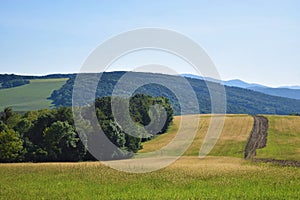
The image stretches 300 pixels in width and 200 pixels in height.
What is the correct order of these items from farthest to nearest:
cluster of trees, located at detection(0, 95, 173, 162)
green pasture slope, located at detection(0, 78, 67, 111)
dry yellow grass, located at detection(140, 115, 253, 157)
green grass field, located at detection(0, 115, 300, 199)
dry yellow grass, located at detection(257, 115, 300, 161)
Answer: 1. green pasture slope, located at detection(0, 78, 67, 111)
2. dry yellow grass, located at detection(140, 115, 253, 157)
3. dry yellow grass, located at detection(257, 115, 300, 161)
4. cluster of trees, located at detection(0, 95, 173, 162)
5. green grass field, located at detection(0, 115, 300, 199)

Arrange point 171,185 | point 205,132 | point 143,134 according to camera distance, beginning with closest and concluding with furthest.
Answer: point 171,185, point 143,134, point 205,132

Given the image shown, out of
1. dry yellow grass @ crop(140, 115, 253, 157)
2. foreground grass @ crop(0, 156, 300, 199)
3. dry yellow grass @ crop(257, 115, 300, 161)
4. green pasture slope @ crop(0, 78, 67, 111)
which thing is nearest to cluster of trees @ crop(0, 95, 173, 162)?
dry yellow grass @ crop(140, 115, 253, 157)

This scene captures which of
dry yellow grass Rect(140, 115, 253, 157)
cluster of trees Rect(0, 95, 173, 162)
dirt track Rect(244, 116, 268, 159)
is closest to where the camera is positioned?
cluster of trees Rect(0, 95, 173, 162)

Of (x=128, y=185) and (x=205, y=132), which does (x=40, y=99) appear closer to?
(x=205, y=132)

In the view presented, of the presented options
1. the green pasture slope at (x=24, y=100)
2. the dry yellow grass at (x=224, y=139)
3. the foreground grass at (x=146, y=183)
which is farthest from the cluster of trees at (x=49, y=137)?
the green pasture slope at (x=24, y=100)

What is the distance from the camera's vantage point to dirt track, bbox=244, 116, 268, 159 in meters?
61.9

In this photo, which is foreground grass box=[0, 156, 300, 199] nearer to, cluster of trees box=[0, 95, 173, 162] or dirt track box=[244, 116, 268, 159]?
cluster of trees box=[0, 95, 173, 162]

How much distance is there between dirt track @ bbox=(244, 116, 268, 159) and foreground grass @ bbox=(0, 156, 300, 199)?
24.2m

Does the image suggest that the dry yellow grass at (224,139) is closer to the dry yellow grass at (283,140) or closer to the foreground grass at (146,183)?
the dry yellow grass at (283,140)

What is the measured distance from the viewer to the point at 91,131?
55.8 meters

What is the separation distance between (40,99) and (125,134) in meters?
135

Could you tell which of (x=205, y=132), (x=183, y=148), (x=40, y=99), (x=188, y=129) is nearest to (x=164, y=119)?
(x=188, y=129)

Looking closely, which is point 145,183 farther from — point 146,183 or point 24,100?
point 24,100

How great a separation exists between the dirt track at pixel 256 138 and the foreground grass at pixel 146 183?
952 inches
